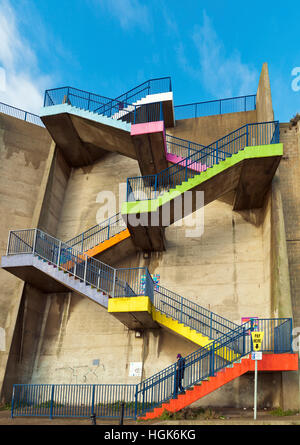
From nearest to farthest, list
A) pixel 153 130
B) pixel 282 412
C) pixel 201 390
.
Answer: pixel 201 390 → pixel 282 412 → pixel 153 130

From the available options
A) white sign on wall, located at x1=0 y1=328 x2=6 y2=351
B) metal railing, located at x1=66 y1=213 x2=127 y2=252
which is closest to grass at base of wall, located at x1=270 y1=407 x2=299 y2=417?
metal railing, located at x1=66 y1=213 x2=127 y2=252

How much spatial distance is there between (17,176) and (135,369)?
11.0 meters

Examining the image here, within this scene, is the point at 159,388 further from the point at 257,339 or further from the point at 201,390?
the point at 257,339

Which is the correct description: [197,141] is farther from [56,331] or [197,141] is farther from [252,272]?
[56,331]

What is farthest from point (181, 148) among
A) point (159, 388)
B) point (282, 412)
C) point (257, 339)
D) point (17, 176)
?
point (282, 412)

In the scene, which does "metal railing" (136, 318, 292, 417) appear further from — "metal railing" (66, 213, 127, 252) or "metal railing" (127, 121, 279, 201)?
"metal railing" (66, 213, 127, 252)

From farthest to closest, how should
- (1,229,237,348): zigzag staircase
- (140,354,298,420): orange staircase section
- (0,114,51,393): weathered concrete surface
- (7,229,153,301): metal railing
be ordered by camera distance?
(0,114,51,393): weathered concrete surface, (7,229,153,301): metal railing, (1,229,237,348): zigzag staircase, (140,354,298,420): orange staircase section

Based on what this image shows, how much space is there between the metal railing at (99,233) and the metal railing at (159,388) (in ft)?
21.2

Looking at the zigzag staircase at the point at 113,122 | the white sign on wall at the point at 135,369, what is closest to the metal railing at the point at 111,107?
the zigzag staircase at the point at 113,122

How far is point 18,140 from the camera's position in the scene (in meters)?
21.8

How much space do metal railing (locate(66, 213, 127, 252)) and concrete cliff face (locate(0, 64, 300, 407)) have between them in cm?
63

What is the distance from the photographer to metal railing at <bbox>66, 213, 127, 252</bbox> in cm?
2019

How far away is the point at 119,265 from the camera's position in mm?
19375

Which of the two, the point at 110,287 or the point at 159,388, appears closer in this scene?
the point at 159,388
